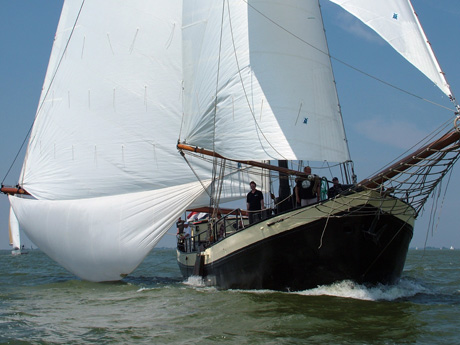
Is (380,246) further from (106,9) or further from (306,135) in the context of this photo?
(106,9)

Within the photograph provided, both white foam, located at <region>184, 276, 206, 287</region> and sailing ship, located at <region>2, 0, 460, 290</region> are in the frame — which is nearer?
sailing ship, located at <region>2, 0, 460, 290</region>

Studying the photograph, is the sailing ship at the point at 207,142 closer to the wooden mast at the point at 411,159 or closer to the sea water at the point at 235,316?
the wooden mast at the point at 411,159

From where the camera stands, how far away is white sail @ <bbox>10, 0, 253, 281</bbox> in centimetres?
1602

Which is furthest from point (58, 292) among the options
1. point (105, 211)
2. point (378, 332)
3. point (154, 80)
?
point (378, 332)

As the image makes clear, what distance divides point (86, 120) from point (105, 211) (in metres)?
3.18

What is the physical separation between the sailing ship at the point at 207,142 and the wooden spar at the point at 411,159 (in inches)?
1.3

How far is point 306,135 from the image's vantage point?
13438 millimetres

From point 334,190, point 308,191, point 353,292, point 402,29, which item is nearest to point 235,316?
point 353,292

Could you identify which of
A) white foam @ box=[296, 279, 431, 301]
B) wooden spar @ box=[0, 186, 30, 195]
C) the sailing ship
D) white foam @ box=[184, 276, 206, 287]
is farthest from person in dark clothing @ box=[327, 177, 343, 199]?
wooden spar @ box=[0, 186, 30, 195]

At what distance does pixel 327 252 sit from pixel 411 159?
2639 mm

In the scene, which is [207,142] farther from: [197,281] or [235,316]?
[235,316]

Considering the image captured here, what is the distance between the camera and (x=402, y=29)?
11109mm

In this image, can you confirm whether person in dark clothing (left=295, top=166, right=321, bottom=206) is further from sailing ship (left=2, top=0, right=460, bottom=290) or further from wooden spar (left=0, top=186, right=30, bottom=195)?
wooden spar (left=0, top=186, right=30, bottom=195)

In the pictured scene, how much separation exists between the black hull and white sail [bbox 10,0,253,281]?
4.39 meters
